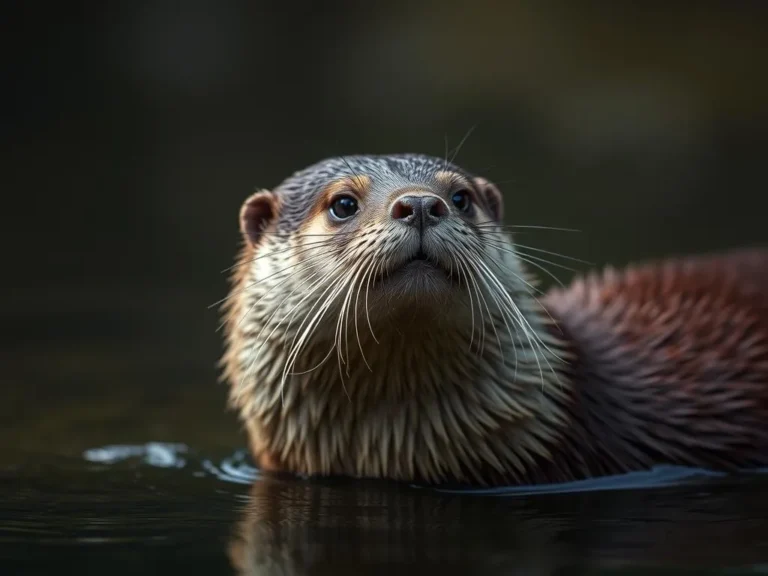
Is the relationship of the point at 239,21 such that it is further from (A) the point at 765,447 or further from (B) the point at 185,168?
(A) the point at 765,447

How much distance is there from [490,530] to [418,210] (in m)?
0.75

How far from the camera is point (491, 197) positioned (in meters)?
3.99

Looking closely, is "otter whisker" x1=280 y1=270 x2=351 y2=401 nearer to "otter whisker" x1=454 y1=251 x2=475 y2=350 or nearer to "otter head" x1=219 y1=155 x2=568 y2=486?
"otter head" x1=219 y1=155 x2=568 y2=486

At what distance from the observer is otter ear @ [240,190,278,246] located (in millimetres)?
3932

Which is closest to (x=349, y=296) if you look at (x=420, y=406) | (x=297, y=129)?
(x=420, y=406)

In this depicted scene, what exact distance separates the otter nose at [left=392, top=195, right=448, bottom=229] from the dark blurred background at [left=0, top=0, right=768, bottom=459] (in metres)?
2.43

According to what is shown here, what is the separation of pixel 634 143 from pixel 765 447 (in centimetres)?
A: 753

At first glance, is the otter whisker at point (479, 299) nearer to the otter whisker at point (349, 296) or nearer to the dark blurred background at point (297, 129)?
the otter whisker at point (349, 296)

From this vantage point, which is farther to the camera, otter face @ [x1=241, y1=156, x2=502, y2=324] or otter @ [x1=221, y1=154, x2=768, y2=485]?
otter @ [x1=221, y1=154, x2=768, y2=485]

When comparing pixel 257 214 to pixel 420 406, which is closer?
pixel 420 406

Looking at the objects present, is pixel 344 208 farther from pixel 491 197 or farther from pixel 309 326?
pixel 491 197

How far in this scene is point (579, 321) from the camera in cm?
416

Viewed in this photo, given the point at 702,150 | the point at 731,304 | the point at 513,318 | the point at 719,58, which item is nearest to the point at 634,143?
the point at 702,150

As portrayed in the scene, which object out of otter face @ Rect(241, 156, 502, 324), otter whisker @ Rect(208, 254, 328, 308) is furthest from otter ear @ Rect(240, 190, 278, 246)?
otter whisker @ Rect(208, 254, 328, 308)
